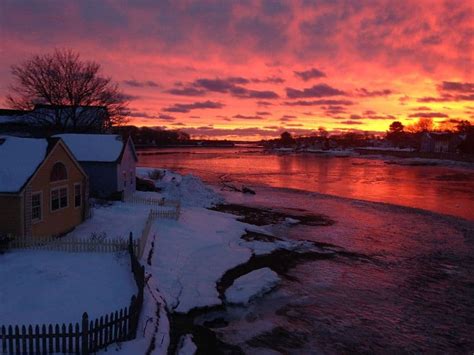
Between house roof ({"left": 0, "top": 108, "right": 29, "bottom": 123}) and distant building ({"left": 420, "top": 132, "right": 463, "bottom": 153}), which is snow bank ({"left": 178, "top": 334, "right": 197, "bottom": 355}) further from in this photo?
distant building ({"left": 420, "top": 132, "right": 463, "bottom": 153})

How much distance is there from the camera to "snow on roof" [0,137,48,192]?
56.3ft

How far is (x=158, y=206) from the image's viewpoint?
30641 mm

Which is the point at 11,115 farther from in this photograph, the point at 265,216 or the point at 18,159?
the point at 18,159

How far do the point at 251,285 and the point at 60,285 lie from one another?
7267 millimetres

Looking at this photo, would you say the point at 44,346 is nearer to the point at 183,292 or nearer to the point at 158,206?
the point at 183,292

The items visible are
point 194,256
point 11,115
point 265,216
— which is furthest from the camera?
point 11,115

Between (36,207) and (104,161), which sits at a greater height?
(104,161)

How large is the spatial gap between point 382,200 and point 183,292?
3516 cm

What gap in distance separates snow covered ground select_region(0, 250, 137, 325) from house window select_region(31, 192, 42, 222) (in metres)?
1.81

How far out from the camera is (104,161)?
31.5 m

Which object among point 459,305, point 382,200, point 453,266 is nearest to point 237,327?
point 459,305

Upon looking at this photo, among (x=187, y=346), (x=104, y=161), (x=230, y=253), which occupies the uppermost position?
(x=104, y=161)

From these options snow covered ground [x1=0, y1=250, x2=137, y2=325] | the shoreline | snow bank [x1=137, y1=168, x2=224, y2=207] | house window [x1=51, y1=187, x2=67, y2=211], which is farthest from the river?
snow bank [x1=137, y1=168, x2=224, y2=207]

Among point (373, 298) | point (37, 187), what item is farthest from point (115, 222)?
point (373, 298)
